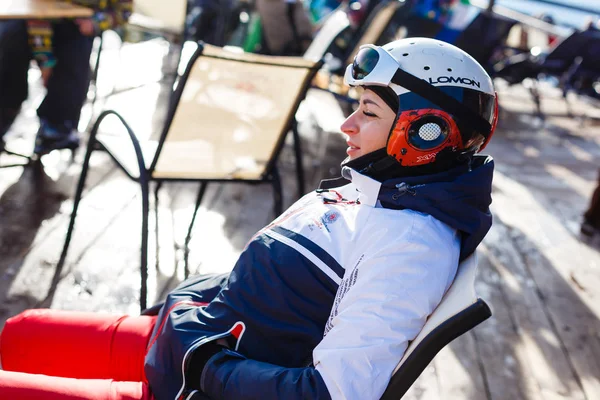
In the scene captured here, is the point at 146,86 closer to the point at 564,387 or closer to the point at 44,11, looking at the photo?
the point at 44,11

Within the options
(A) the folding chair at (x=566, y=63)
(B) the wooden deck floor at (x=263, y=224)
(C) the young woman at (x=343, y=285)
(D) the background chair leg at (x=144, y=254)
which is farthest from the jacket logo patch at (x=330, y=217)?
(A) the folding chair at (x=566, y=63)

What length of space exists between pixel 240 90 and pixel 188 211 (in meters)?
1.05

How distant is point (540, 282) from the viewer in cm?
320

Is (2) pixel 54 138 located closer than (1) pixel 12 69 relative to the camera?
Yes

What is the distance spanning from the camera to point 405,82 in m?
1.37

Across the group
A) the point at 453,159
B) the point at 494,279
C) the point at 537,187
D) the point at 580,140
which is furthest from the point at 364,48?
the point at 580,140

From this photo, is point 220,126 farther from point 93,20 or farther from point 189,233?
point 93,20

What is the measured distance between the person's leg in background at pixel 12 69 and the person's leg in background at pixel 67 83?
0.67 ft

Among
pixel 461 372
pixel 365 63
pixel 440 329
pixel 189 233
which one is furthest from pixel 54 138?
pixel 440 329

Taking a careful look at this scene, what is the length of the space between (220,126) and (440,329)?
5.63ft

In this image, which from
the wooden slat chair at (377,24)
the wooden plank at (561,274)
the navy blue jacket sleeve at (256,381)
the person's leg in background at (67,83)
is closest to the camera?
the navy blue jacket sleeve at (256,381)

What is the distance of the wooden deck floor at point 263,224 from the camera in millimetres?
2445

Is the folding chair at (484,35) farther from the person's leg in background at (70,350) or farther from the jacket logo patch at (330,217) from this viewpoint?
the person's leg in background at (70,350)

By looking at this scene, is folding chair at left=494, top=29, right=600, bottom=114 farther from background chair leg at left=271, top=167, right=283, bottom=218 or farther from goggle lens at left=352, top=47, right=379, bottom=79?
goggle lens at left=352, top=47, right=379, bottom=79
